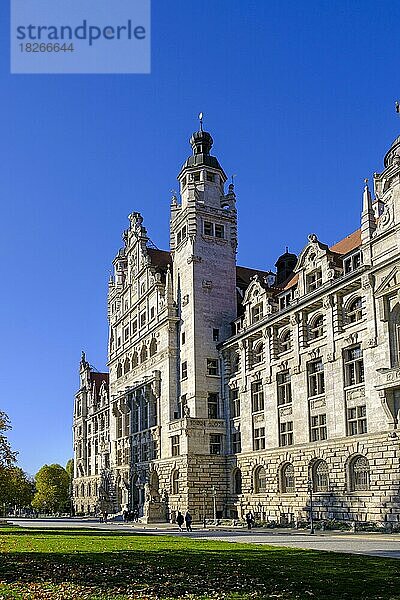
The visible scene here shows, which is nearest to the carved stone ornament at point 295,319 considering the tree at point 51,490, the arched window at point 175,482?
the arched window at point 175,482

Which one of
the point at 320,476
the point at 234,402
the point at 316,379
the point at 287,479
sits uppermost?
the point at 316,379

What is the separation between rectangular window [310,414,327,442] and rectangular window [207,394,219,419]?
17.5 metres

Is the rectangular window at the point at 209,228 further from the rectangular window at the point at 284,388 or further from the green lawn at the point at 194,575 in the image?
the green lawn at the point at 194,575

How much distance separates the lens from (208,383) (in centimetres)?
7431

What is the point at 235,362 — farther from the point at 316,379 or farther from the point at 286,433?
the point at 316,379

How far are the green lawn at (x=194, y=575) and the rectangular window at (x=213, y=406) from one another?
42738 millimetres

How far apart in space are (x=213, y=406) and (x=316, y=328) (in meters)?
19.4

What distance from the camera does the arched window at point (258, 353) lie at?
67.8 metres

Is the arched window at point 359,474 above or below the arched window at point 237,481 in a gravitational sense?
above

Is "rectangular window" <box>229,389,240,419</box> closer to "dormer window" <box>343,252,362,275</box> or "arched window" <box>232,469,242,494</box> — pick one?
"arched window" <box>232,469,242,494</box>

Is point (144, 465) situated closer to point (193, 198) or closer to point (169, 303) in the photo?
point (169, 303)

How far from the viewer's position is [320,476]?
56.7m

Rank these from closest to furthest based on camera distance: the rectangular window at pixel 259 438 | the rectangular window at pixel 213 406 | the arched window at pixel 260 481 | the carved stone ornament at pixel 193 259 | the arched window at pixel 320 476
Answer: the arched window at pixel 320 476, the arched window at pixel 260 481, the rectangular window at pixel 259 438, the rectangular window at pixel 213 406, the carved stone ornament at pixel 193 259

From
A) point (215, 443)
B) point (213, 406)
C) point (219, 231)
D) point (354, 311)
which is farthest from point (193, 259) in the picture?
point (354, 311)
